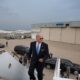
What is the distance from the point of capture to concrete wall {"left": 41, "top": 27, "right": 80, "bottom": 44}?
225ft

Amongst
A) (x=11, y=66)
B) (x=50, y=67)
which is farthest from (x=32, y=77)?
(x=50, y=67)

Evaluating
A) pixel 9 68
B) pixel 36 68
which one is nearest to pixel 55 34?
pixel 9 68

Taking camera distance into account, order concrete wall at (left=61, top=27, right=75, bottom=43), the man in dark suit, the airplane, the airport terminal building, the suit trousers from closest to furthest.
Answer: the man in dark suit, the suit trousers, the airplane, the airport terminal building, concrete wall at (left=61, top=27, right=75, bottom=43)

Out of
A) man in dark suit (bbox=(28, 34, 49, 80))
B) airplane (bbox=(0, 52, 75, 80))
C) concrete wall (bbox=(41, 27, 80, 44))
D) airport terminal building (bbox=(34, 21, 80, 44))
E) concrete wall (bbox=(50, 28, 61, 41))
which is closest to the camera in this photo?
man in dark suit (bbox=(28, 34, 49, 80))

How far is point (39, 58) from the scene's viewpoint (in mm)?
8422

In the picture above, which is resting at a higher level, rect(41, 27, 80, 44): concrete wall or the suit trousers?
the suit trousers

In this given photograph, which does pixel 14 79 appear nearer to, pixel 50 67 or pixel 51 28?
pixel 50 67

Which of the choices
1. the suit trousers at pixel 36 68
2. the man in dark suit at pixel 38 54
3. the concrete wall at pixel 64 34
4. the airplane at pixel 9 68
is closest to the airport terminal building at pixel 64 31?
the concrete wall at pixel 64 34

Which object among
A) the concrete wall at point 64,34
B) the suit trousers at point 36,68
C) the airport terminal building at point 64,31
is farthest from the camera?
the airport terminal building at point 64,31

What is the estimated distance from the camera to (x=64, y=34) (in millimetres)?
74688

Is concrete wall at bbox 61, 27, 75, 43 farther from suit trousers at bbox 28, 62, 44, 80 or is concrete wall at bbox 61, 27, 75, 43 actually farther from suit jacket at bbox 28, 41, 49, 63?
suit jacket at bbox 28, 41, 49, 63

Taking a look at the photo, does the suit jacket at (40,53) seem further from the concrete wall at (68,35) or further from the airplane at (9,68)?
the concrete wall at (68,35)

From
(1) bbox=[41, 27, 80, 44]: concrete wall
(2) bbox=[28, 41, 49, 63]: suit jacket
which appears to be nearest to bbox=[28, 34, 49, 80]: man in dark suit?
(2) bbox=[28, 41, 49, 63]: suit jacket

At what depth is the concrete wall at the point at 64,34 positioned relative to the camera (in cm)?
6844
